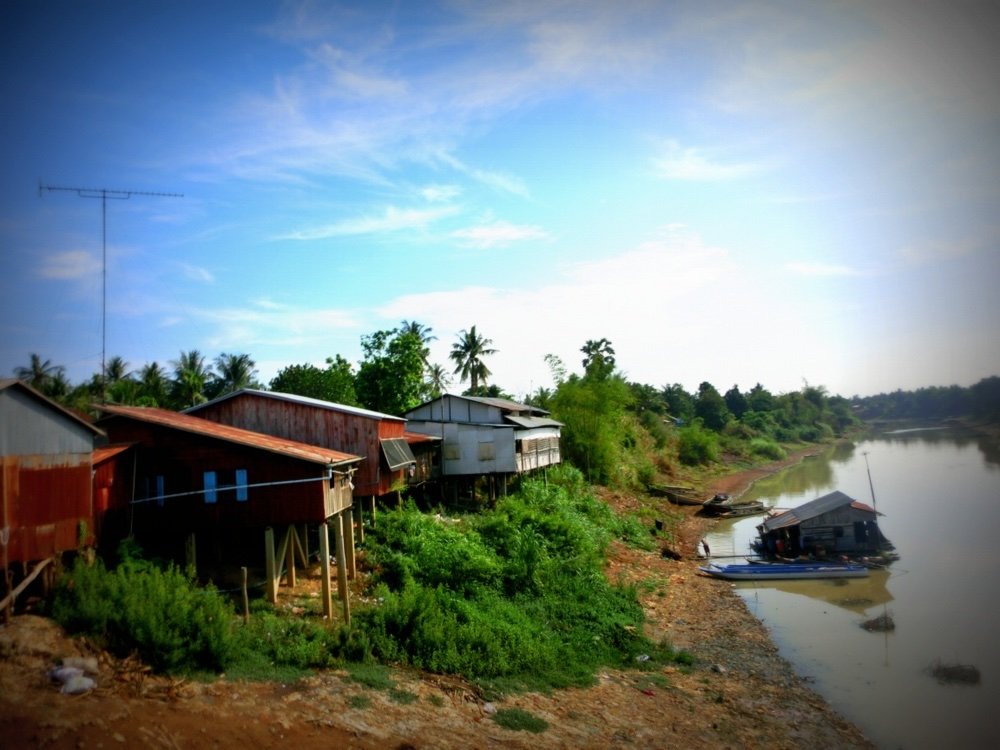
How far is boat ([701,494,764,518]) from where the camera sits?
4525 cm

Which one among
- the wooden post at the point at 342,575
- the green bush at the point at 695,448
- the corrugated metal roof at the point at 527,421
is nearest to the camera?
the wooden post at the point at 342,575

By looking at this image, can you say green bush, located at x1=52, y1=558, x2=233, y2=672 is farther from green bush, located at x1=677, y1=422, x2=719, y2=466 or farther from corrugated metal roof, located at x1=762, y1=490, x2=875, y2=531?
green bush, located at x1=677, y1=422, x2=719, y2=466

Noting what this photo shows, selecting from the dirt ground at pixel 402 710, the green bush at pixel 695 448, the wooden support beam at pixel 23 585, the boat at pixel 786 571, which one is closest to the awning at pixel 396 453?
the dirt ground at pixel 402 710

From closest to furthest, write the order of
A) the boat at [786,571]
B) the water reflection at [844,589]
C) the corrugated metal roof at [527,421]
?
the water reflection at [844,589]
the boat at [786,571]
the corrugated metal roof at [527,421]

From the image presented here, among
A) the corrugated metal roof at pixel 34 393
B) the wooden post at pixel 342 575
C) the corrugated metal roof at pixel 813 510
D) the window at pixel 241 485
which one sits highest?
the corrugated metal roof at pixel 34 393

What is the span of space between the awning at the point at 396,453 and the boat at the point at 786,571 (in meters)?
15.3

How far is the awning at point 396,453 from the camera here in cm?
2355

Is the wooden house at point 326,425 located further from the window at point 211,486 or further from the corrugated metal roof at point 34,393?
the corrugated metal roof at point 34,393

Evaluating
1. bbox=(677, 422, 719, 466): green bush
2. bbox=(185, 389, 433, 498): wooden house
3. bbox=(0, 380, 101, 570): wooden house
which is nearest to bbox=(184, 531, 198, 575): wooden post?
bbox=(0, 380, 101, 570): wooden house

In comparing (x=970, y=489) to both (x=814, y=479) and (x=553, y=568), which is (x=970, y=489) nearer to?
(x=814, y=479)

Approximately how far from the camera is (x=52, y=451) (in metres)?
13.6

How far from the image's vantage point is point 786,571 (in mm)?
28625

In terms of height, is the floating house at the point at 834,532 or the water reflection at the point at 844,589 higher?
the floating house at the point at 834,532

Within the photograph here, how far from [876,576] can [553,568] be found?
15906mm
